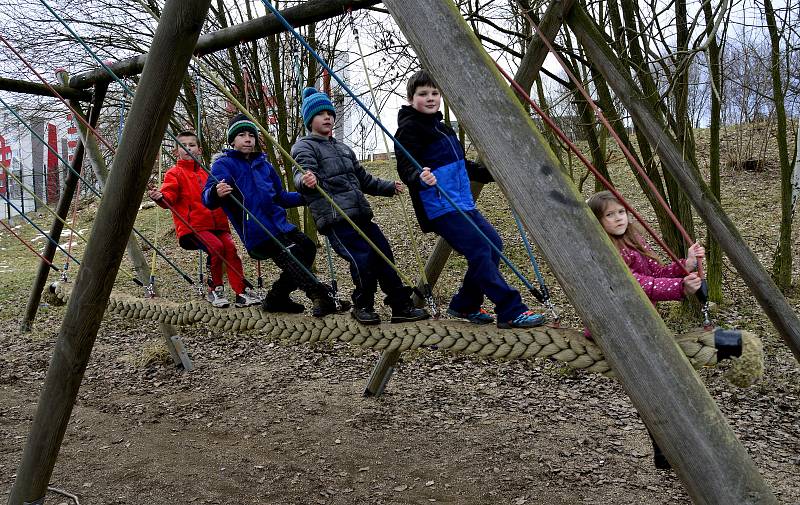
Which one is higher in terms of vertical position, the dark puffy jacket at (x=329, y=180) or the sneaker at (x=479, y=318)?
the dark puffy jacket at (x=329, y=180)

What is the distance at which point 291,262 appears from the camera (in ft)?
12.6

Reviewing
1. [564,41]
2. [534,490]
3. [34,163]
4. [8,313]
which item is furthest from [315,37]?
[34,163]

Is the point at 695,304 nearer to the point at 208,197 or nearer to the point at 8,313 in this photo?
the point at 208,197

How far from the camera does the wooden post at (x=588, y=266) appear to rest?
1567 millimetres

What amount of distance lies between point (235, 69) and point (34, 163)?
54.7ft

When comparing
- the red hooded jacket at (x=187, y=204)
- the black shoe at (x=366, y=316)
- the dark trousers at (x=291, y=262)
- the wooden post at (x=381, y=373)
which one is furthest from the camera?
the wooden post at (x=381, y=373)

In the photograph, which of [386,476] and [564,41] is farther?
[564,41]

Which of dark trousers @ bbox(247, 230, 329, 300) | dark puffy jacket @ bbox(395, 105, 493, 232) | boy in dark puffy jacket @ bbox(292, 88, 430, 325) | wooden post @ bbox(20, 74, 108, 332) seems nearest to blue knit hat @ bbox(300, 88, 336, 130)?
boy in dark puffy jacket @ bbox(292, 88, 430, 325)

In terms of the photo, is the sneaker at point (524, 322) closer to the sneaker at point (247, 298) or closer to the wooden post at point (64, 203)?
the sneaker at point (247, 298)

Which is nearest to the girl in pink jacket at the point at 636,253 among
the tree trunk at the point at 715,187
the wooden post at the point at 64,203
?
the tree trunk at the point at 715,187

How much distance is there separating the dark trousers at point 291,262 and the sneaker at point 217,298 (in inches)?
14.1

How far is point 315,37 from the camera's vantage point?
8.77 metres

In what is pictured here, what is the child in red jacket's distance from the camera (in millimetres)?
4285

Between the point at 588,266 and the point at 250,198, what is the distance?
8.57 feet
